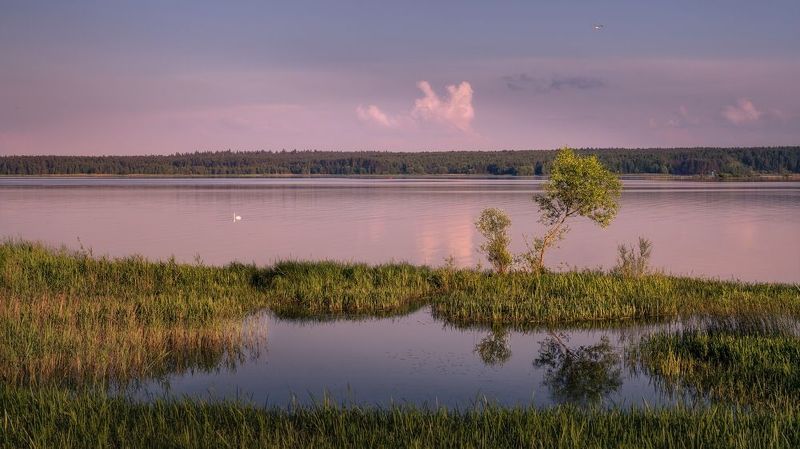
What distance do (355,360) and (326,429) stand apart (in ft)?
19.6

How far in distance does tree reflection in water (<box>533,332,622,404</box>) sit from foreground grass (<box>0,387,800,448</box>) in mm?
3386

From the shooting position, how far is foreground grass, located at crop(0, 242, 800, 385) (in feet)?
49.6

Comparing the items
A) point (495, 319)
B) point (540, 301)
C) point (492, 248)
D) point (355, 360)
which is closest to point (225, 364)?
point (355, 360)

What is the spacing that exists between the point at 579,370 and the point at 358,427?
23.7 feet

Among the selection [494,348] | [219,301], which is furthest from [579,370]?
[219,301]

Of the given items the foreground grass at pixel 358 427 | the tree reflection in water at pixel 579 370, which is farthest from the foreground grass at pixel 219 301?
the foreground grass at pixel 358 427

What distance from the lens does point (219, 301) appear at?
20109 mm

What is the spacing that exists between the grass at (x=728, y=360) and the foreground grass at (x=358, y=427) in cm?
241

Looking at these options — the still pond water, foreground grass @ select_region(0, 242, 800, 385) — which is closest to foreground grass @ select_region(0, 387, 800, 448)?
the still pond water

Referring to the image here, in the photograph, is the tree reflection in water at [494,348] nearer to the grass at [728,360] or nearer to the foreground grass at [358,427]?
the grass at [728,360]

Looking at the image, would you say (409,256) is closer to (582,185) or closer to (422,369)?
(582,185)

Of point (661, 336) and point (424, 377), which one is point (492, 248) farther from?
point (424, 377)

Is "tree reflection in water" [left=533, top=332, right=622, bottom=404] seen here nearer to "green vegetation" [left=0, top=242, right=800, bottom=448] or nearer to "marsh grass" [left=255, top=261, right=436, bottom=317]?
"green vegetation" [left=0, top=242, right=800, bottom=448]

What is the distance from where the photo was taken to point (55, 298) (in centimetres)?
1945
